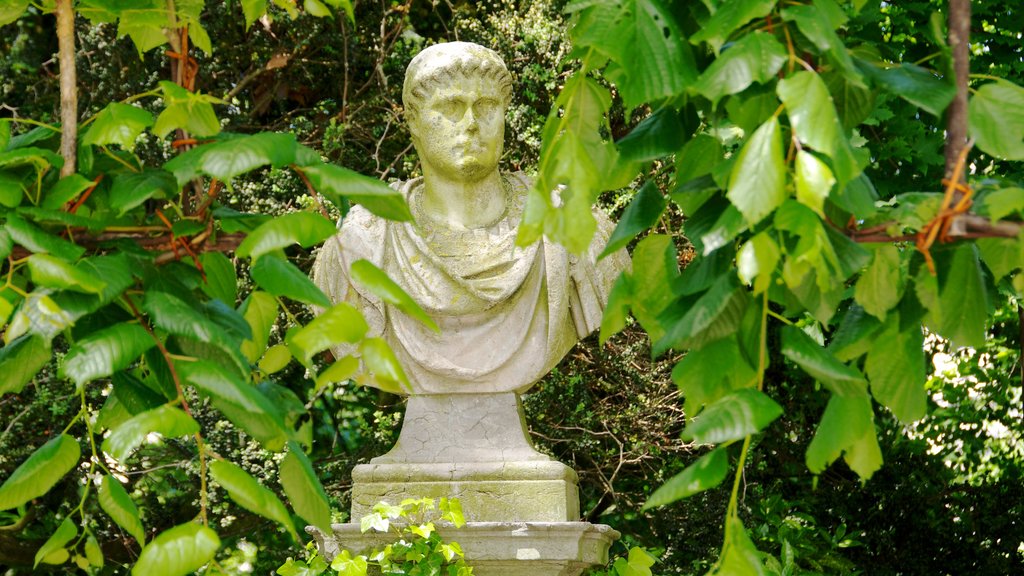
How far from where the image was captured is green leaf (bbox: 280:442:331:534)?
7.43ft

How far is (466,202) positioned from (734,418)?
93.3 inches

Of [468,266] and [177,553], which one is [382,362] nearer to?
[177,553]

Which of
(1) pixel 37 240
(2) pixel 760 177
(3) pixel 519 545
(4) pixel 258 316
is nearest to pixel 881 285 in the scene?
(2) pixel 760 177

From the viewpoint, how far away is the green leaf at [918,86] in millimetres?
2117

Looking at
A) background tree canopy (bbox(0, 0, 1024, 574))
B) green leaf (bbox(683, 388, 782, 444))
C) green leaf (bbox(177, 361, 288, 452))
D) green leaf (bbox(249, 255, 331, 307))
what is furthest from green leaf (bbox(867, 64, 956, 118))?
green leaf (bbox(177, 361, 288, 452))

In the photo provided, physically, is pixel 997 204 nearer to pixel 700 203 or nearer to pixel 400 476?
pixel 700 203

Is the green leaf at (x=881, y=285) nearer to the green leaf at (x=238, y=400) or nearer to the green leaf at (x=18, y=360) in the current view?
the green leaf at (x=238, y=400)

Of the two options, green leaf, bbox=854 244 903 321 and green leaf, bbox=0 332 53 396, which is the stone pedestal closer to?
green leaf, bbox=0 332 53 396

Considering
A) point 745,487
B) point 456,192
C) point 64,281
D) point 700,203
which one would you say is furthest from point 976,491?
point 64,281

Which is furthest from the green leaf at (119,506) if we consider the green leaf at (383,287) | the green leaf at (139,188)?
the green leaf at (383,287)

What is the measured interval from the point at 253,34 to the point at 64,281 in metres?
6.20

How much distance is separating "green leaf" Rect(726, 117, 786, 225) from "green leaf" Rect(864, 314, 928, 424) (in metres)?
0.42

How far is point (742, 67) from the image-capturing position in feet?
6.52

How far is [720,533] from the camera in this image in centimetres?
719
